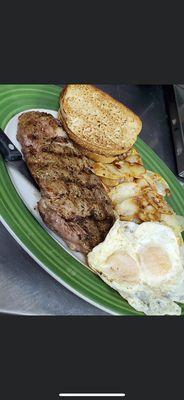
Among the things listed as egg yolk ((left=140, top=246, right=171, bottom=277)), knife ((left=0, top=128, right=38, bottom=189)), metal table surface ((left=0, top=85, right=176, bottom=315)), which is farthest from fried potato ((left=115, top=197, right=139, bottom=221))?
metal table surface ((left=0, top=85, right=176, bottom=315))

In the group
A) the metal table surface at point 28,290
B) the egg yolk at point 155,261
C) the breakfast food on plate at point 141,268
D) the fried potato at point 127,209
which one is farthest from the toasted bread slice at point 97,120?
the metal table surface at point 28,290

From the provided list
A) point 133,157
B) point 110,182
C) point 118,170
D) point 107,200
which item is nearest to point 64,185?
point 107,200

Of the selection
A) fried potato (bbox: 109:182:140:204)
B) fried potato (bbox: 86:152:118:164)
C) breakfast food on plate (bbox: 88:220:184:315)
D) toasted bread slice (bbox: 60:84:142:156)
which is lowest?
breakfast food on plate (bbox: 88:220:184:315)

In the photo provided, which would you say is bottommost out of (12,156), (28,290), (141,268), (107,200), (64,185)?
(141,268)

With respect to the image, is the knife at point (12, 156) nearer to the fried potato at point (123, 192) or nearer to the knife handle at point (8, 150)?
the knife handle at point (8, 150)

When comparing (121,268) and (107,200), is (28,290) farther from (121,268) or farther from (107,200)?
(107,200)

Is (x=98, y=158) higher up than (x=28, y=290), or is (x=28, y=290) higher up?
(x=98, y=158)

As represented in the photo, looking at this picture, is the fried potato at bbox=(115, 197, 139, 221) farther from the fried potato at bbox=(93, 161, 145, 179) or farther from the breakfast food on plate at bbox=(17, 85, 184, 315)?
the fried potato at bbox=(93, 161, 145, 179)
